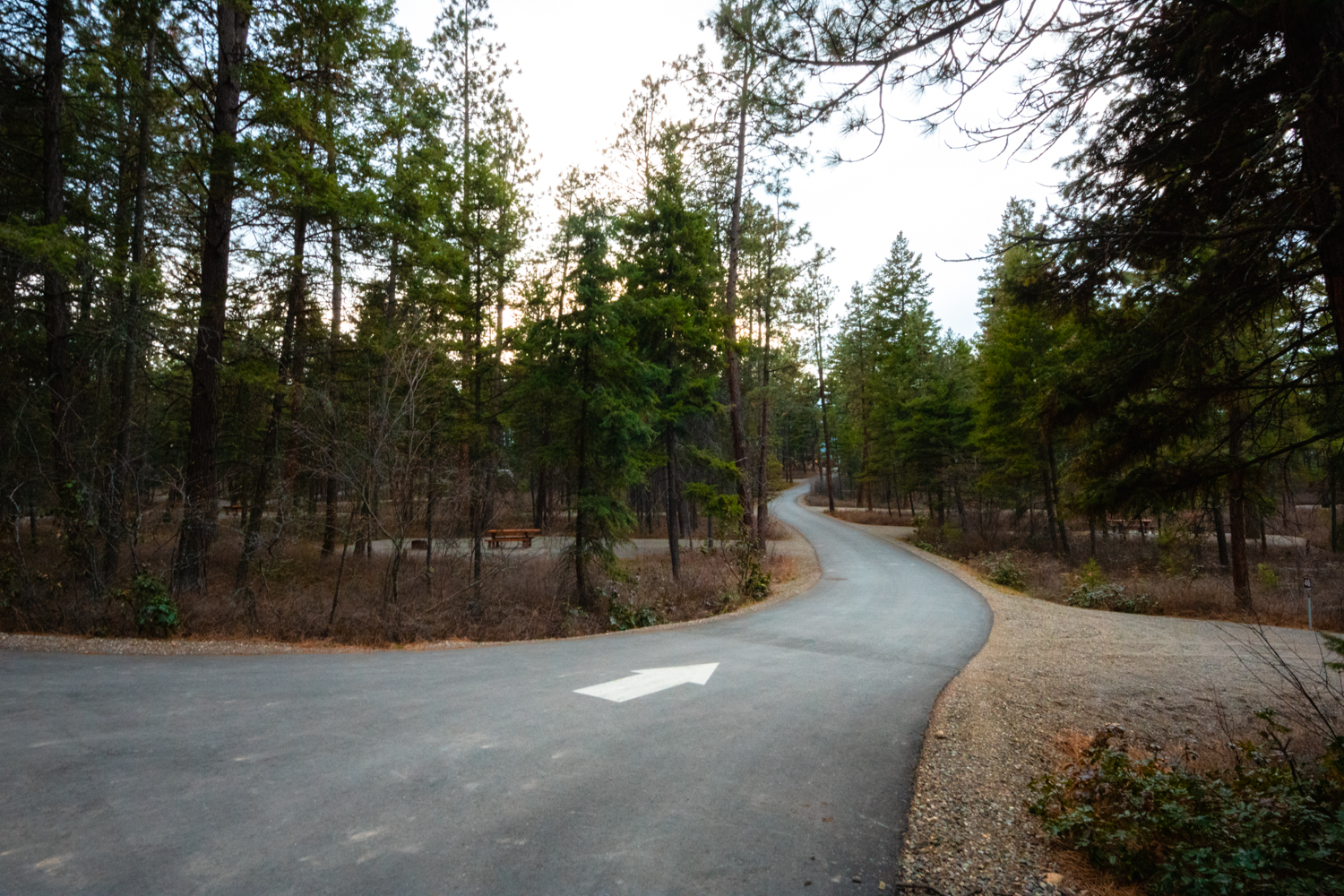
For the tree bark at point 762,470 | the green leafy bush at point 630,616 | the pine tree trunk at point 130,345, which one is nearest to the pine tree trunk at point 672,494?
the tree bark at point 762,470

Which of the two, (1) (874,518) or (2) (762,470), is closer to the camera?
(2) (762,470)

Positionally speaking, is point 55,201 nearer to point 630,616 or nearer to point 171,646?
point 171,646

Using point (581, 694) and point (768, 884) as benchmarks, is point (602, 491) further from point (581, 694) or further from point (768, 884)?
point (768, 884)

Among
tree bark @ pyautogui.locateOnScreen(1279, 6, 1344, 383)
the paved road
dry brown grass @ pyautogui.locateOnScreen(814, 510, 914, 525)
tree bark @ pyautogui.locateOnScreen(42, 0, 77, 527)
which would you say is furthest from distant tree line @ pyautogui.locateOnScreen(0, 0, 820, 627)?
dry brown grass @ pyautogui.locateOnScreen(814, 510, 914, 525)

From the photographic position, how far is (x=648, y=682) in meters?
6.61

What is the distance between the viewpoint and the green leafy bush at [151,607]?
26.6 ft

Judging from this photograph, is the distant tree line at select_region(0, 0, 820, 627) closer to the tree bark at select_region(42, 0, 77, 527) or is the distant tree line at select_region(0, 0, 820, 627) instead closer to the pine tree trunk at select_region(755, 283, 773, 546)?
the tree bark at select_region(42, 0, 77, 527)

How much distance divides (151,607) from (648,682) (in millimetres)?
7008

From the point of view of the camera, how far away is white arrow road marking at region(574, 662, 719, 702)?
19.9 feet

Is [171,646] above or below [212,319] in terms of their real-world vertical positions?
below

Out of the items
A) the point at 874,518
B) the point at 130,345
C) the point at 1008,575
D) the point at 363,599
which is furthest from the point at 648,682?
the point at 874,518

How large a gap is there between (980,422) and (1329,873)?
25.0 m

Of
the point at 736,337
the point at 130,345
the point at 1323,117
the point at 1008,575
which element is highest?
the point at 736,337

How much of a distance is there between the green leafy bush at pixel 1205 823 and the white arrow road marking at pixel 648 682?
138 inches
